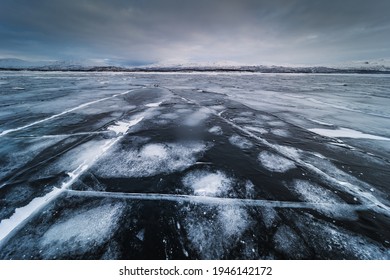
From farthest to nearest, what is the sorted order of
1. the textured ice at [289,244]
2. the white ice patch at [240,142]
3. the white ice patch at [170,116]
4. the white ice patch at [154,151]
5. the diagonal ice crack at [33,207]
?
the white ice patch at [170,116] → the white ice patch at [240,142] → the white ice patch at [154,151] → the diagonal ice crack at [33,207] → the textured ice at [289,244]

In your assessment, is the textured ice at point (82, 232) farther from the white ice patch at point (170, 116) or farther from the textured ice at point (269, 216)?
the white ice patch at point (170, 116)

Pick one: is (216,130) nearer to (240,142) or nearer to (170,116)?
(240,142)

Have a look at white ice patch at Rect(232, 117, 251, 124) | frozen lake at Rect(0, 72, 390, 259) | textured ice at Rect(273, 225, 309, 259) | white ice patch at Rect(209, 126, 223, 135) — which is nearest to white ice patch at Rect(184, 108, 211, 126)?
white ice patch at Rect(209, 126, 223, 135)

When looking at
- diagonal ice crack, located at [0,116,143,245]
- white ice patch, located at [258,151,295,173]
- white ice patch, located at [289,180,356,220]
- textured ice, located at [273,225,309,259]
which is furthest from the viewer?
white ice patch, located at [258,151,295,173]

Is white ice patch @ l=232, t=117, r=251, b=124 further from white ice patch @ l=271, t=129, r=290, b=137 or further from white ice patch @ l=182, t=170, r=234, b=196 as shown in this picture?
white ice patch @ l=182, t=170, r=234, b=196

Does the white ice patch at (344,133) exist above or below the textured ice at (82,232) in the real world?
below

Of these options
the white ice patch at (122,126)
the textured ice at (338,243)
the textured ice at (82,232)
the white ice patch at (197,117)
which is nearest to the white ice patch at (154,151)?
the white ice patch at (122,126)
